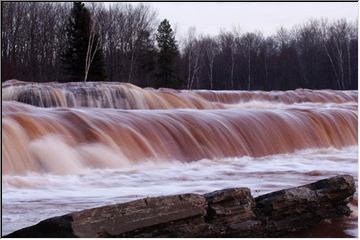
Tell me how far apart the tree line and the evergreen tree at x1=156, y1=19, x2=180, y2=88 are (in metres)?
0.02

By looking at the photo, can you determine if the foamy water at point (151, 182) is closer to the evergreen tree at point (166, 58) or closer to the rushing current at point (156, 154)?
the rushing current at point (156, 154)

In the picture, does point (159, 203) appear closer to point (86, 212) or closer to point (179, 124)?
point (86, 212)

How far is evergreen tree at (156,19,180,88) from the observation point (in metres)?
19.4

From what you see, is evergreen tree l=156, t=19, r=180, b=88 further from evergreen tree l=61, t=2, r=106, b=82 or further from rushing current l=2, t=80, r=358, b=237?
rushing current l=2, t=80, r=358, b=237

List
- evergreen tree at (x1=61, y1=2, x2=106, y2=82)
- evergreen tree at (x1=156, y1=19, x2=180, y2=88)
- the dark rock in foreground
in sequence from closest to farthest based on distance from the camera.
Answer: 1. the dark rock in foreground
2. evergreen tree at (x1=61, y1=2, x2=106, y2=82)
3. evergreen tree at (x1=156, y1=19, x2=180, y2=88)

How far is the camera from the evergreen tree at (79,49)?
13.9 metres

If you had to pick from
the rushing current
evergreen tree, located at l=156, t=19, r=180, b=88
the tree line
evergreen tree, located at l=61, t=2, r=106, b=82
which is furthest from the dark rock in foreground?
evergreen tree, located at l=156, t=19, r=180, b=88

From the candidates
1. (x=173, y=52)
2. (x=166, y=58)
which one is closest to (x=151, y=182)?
(x=166, y=58)

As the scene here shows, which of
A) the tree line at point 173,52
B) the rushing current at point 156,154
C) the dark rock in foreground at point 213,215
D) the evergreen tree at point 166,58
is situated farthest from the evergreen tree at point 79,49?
the dark rock in foreground at point 213,215

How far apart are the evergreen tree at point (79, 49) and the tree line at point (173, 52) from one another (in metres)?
0.14

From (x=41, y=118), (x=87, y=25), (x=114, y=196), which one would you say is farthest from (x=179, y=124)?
(x=87, y=25)

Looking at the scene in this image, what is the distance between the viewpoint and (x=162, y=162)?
12.8 ft

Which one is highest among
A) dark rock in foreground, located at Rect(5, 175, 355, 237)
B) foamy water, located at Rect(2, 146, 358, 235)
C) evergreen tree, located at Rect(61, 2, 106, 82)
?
evergreen tree, located at Rect(61, 2, 106, 82)

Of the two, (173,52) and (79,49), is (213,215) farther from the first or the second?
(173,52)
